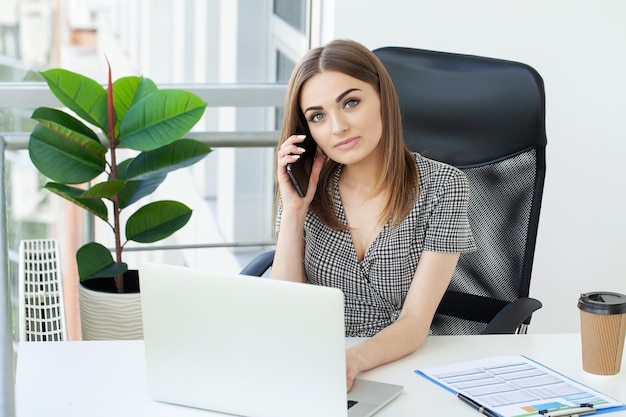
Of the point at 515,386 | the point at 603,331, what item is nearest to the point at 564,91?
the point at 603,331

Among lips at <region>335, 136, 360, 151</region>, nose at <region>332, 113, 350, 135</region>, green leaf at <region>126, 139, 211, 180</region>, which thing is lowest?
green leaf at <region>126, 139, 211, 180</region>

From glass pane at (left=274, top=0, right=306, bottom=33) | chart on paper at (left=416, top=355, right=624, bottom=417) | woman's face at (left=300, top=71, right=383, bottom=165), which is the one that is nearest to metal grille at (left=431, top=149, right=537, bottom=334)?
woman's face at (left=300, top=71, right=383, bottom=165)

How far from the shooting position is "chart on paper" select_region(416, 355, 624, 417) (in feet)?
4.47

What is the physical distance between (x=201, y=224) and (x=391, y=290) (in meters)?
1.57

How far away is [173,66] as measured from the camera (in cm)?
326

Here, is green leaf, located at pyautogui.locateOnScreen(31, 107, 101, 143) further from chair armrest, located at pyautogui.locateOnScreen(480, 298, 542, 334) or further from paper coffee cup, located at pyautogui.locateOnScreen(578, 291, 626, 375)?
paper coffee cup, located at pyautogui.locateOnScreen(578, 291, 626, 375)

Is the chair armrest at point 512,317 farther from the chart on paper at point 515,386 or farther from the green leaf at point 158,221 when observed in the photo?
the green leaf at point 158,221

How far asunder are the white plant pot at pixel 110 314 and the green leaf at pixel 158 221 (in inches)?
6.5

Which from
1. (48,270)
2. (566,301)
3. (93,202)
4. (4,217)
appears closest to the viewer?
(4,217)

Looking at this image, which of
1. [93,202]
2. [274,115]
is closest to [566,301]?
[274,115]

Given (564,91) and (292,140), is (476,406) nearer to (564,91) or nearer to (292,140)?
(292,140)

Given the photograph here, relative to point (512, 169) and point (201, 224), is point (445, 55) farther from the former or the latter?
point (201, 224)

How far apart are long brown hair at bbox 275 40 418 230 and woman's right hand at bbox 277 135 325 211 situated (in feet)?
0.11

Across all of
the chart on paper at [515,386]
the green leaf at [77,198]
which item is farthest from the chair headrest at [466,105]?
the green leaf at [77,198]
